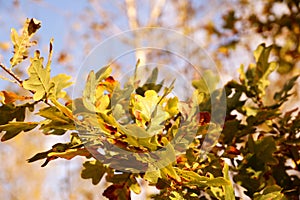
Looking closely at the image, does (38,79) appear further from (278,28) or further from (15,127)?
(278,28)

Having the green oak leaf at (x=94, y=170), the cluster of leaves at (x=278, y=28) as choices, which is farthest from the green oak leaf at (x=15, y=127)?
the cluster of leaves at (x=278, y=28)

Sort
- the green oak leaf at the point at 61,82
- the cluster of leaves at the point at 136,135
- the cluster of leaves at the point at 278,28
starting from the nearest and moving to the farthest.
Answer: the cluster of leaves at the point at 136,135
the green oak leaf at the point at 61,82
the cluster of leaves at the point at 278,28

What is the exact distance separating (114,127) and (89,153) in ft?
0.26

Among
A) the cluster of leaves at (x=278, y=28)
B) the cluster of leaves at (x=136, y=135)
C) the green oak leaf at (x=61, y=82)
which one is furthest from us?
the cluster of leaves at (x=278, y=28)

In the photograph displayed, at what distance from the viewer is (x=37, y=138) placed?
17.5 ft

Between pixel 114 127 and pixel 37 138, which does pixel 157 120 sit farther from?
pixel 37 138

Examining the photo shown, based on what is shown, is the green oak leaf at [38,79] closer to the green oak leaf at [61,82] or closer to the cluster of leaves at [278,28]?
the green oak leaf at [61,82]

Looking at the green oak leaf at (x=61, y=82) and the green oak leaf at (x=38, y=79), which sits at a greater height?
the green oak leaf at (x=61, y=82)

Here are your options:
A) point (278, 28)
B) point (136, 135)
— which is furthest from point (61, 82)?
point (278, 28)

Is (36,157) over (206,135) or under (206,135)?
under

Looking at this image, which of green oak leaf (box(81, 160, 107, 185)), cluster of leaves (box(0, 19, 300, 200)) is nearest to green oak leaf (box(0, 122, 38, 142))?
cluster of leaves (box(0, 19, 300, 200))

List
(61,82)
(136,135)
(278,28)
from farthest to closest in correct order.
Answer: (278,28), (61,82), (136,135)

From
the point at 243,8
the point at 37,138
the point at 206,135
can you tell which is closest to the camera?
the point at 206,135

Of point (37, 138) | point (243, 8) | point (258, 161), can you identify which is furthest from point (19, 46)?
point (37, 138)
